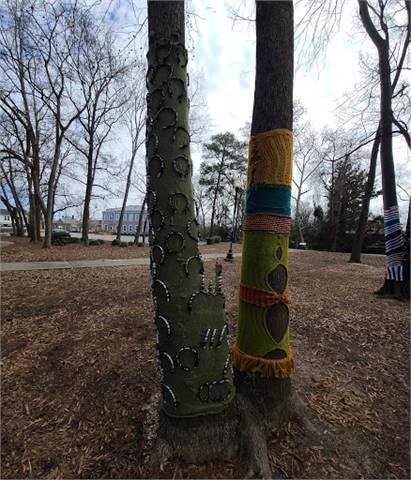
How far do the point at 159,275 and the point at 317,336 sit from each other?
8.46 ft

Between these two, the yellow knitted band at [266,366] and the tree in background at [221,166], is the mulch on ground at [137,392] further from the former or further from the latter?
the tree in background at [221,166]

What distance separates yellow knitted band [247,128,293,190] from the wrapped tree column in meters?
0.50

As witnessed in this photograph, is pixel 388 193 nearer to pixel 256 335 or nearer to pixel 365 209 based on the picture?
pixel 256 335

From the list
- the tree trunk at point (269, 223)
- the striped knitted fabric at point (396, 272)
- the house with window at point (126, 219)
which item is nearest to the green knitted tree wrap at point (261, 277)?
the tree trunk at point (269, 223)

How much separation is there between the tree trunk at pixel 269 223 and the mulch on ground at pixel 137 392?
0.39 m

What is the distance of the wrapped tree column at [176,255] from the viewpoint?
155 cm

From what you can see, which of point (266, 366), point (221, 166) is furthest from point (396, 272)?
point (221, 166)

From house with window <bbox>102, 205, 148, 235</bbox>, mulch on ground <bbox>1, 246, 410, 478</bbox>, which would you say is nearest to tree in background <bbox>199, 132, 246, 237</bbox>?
mulch on ground <bbox>1, 246, 410, 478</bbox>

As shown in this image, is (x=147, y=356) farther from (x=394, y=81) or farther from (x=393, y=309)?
(x=394, y=81)

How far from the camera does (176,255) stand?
5.12ft

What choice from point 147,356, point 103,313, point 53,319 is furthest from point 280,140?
point 53,319

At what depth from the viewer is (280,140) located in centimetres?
182

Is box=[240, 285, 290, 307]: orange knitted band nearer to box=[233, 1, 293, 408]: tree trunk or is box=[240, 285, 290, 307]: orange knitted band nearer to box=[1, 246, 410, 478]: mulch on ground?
box=[233, 1, 293, 408]: tree trunk

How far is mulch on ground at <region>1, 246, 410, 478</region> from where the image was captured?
1.64 metres
